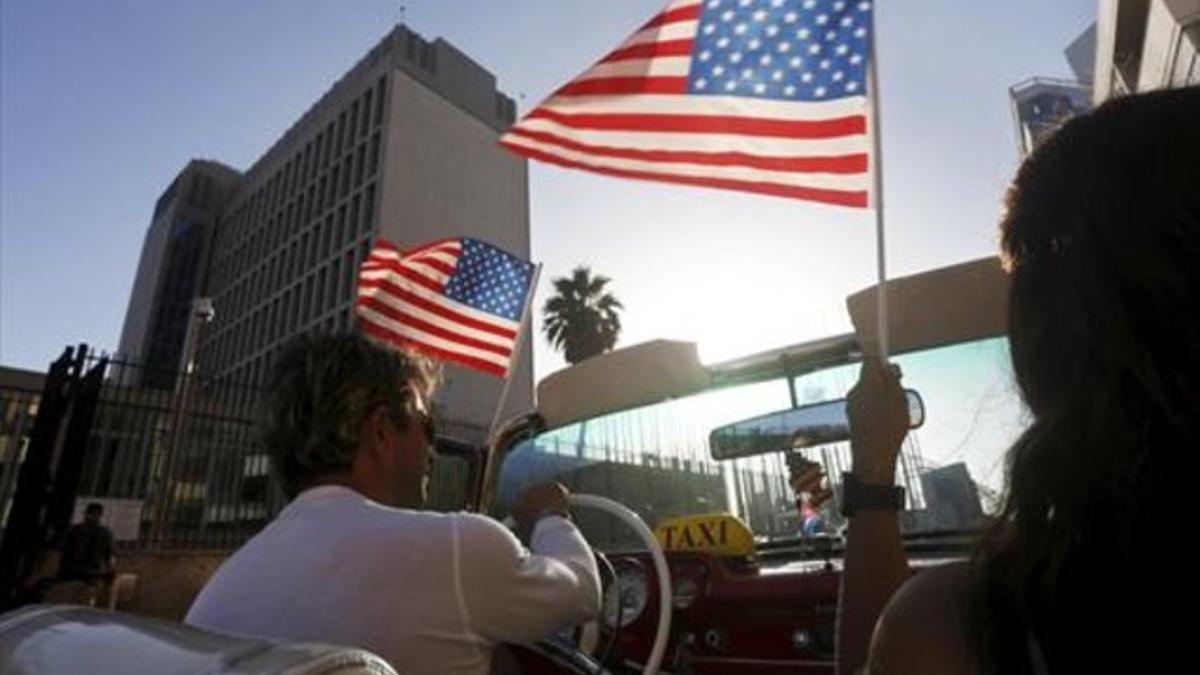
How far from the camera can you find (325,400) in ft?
6.26

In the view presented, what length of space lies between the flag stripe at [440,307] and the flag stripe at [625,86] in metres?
3.37

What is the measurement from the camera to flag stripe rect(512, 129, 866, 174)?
2.70m

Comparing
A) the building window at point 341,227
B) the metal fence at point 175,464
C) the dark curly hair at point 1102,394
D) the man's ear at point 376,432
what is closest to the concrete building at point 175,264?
the building window at point 341,227

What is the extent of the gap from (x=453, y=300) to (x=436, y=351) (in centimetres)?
47

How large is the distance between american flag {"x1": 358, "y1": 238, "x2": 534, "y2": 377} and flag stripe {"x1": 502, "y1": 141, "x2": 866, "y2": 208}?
339cm

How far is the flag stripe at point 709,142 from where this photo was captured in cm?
272

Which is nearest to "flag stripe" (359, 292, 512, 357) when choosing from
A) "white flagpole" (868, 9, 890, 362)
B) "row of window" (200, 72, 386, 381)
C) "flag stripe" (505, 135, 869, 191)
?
"flag stripe" (505, 135, 869, 191)

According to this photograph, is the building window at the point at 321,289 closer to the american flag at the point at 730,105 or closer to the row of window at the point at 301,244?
the row of window at the point at 301,244

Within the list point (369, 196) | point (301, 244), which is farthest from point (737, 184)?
point (301, 244)

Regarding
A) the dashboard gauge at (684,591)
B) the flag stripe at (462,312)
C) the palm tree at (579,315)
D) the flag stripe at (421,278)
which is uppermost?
the palm tree at (579,315)

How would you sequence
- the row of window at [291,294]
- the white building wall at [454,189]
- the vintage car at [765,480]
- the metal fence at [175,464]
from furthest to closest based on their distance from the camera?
1. the row of window at [291,294]
2. the white building wall at [454,189]
3. the metal fence at [175,464]
4. the vintage car at [765,480]

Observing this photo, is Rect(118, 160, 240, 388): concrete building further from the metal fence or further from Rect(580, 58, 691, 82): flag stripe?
Rect(580, 58, 691, 82): flag stripe

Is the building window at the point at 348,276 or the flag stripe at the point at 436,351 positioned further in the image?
the building window at the point at 348,276

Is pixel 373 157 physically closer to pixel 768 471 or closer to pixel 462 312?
pixel 462 312
